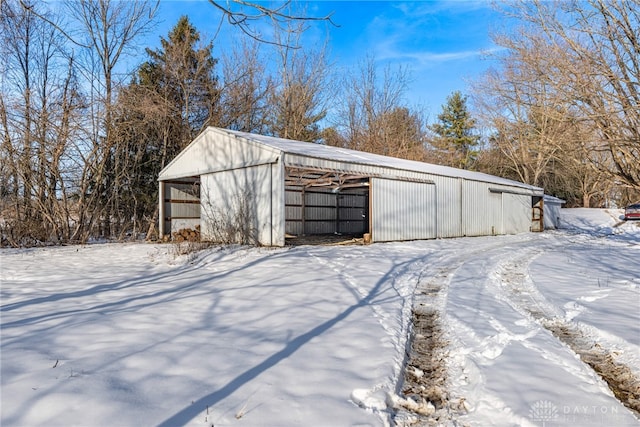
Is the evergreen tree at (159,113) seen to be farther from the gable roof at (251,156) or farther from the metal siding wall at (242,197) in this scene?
the metal siding wall at (242,197)

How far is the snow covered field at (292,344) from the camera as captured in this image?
2.54 m

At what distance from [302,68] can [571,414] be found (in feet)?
82.2

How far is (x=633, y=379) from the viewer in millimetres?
3150

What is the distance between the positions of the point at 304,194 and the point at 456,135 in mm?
24593

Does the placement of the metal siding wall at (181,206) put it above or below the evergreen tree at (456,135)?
below

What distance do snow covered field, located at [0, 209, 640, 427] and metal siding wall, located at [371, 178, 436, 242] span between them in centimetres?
539

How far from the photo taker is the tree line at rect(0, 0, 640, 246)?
7352 millimetres

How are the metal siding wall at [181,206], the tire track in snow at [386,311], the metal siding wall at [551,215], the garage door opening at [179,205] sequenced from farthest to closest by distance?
the metal siding wall at [551,215], the metal siding wall at [181,206], the garage door opening at [179,205], the tire track in snow at [386,311]

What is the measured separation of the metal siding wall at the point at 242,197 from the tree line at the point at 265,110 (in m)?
3.75

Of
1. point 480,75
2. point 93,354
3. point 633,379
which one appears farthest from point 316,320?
point 480,75

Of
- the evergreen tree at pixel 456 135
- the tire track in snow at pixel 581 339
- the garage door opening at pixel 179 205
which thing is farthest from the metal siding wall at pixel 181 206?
the evergreen tree at pixel 456 135

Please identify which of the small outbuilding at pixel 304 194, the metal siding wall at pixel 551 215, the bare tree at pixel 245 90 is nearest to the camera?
the small outbuilding at pixel 304 194

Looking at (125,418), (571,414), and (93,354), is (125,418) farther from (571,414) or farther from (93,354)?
(571,414)

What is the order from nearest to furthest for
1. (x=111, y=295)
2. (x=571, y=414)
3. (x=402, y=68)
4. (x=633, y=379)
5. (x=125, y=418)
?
(x=125, y=418)
(x=571, y=414)
(x=633, y=379)
(x=111, y=295)
(x=402, y=68)
